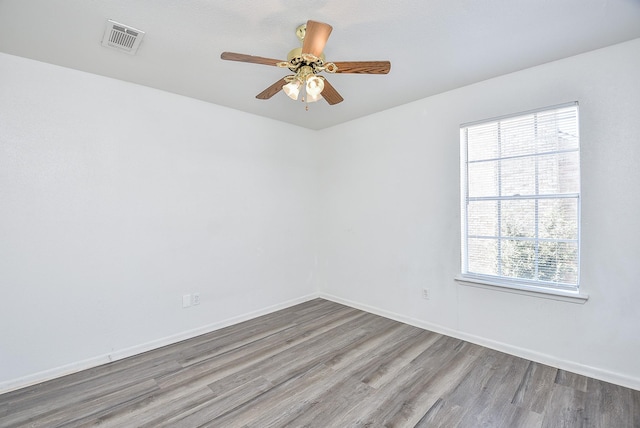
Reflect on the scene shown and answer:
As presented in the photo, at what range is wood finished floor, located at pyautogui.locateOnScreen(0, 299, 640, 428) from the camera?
6.31 ft

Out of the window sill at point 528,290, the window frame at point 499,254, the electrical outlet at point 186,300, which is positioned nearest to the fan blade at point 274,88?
the window frame at point 499,254

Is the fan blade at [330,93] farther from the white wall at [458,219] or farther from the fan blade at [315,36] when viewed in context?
the white wall at [458,219]

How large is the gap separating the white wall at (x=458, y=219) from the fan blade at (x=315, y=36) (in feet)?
6.47

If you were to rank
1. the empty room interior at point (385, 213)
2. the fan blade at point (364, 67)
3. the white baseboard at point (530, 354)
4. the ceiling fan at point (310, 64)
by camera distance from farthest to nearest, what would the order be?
the white baseboard at point (530, 354), the empty room interior at point (385, 213), the fan blade at point (364, 67), the ceiling fan at point (310, 64)

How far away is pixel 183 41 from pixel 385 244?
296 cm

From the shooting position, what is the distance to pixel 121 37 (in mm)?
2105

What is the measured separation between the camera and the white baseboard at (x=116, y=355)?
2291 millimetres

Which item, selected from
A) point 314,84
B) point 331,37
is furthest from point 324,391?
point 331,37

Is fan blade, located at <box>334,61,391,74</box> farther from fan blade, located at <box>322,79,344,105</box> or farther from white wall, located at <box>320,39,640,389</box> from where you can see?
white wall, located at <box>320,39,640,389</box>

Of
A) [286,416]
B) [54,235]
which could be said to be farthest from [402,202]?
[54,235]

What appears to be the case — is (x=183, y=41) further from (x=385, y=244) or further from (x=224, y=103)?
(x=385, y=244)

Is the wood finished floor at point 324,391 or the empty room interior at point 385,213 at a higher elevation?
the empty room interior at point 385,213

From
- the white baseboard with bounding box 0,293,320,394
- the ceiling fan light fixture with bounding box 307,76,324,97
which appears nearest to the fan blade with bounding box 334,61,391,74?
the ceiling fan light fixture with bounding box 307,76,324,97

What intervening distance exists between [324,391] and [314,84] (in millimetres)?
2242
